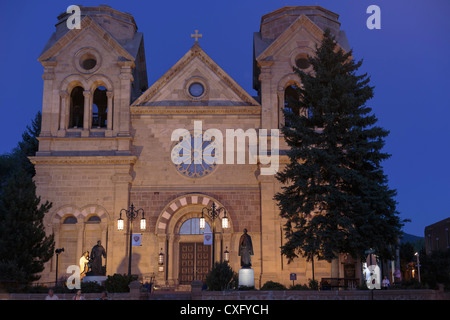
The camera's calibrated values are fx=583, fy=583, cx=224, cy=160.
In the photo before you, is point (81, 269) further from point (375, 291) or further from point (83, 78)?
point (375, 291)

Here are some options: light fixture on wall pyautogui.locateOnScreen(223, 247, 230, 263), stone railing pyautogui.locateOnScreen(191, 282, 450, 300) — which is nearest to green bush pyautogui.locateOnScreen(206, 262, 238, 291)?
stone railing pyautogui.locateOnScreen(191, 282, 450, 300)

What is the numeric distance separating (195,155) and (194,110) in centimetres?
293

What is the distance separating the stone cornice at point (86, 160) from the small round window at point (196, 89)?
19.4 ft

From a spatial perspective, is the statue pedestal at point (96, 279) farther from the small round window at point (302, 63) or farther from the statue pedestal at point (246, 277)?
the small round window at point (302, 63)

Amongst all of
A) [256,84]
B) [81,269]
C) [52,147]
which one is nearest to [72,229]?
[81,269]

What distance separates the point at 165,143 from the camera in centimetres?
3769

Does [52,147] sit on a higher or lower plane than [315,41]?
lower

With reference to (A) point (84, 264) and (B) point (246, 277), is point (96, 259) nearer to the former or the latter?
(A) point (84, 264)

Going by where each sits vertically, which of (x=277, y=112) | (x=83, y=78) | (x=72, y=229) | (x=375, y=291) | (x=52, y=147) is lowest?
(x=375, y=291)

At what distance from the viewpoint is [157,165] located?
123 ft

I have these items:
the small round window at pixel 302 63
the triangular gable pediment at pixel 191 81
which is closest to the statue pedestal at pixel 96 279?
the triangular gable pediment at pixel 191 81

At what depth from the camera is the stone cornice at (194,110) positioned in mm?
37750

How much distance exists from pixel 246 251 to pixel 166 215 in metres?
8.54

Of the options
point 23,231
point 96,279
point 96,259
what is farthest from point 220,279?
point 23,231
